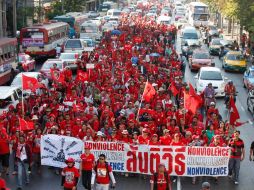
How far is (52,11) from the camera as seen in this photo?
74.9 m

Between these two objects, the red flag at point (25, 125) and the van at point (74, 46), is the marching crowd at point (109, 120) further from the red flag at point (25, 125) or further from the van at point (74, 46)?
the van at point (74, 46)

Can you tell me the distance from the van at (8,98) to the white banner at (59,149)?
4.82m

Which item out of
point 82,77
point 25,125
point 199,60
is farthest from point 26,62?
point 25,125

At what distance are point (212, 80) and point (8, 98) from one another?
1130 cm

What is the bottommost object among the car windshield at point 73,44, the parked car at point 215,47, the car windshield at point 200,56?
the parked car at point 215,47

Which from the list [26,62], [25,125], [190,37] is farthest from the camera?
[190,37]

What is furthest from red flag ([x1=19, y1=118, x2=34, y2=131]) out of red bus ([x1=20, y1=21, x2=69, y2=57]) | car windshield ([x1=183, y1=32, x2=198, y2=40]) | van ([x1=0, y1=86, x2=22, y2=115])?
car windshield ([x1=183, y1=32, x2=198, y2=40])

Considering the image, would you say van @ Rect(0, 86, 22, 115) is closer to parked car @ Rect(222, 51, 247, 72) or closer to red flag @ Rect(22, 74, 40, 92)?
red flag @ Rect(22, 74, 40, 92)

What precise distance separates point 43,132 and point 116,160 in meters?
2.51

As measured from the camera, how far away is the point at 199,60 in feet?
127

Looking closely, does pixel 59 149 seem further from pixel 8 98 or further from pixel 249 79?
pixel 249 79

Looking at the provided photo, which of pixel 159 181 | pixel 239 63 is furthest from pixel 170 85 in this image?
pixel 239 63

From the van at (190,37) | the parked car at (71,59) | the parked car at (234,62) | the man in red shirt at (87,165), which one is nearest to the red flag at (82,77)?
the parked car at (71,59)

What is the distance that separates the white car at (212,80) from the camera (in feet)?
97.2
